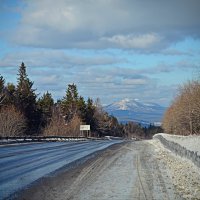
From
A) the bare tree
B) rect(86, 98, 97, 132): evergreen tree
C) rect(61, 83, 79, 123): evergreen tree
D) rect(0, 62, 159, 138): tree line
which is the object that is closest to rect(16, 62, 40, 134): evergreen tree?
rect(0, 62, 159, 138): tree line

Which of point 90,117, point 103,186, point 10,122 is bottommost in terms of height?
point 103,186

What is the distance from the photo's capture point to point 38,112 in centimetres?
9144

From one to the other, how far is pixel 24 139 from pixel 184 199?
4346 centimetres

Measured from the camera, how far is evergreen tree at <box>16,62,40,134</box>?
83438 millimetres

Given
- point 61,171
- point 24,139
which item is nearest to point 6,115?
point 24,139

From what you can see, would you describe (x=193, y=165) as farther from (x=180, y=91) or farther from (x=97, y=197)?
(x=180, y=91)

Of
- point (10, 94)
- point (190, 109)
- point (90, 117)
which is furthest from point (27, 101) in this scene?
point (90, 117)

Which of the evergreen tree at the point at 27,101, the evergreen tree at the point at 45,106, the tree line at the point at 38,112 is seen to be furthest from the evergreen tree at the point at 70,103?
the evergreen tree at the point at 27,101

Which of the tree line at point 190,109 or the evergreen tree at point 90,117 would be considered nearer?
the tree line at point 190,109

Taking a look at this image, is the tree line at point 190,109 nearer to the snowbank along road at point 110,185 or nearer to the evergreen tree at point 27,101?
the evergreen tree at point 27,101

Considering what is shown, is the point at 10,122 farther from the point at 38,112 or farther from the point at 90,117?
the point at 90,117

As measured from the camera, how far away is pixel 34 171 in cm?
1748

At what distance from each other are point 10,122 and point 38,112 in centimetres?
2182

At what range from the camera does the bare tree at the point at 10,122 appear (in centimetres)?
6819
